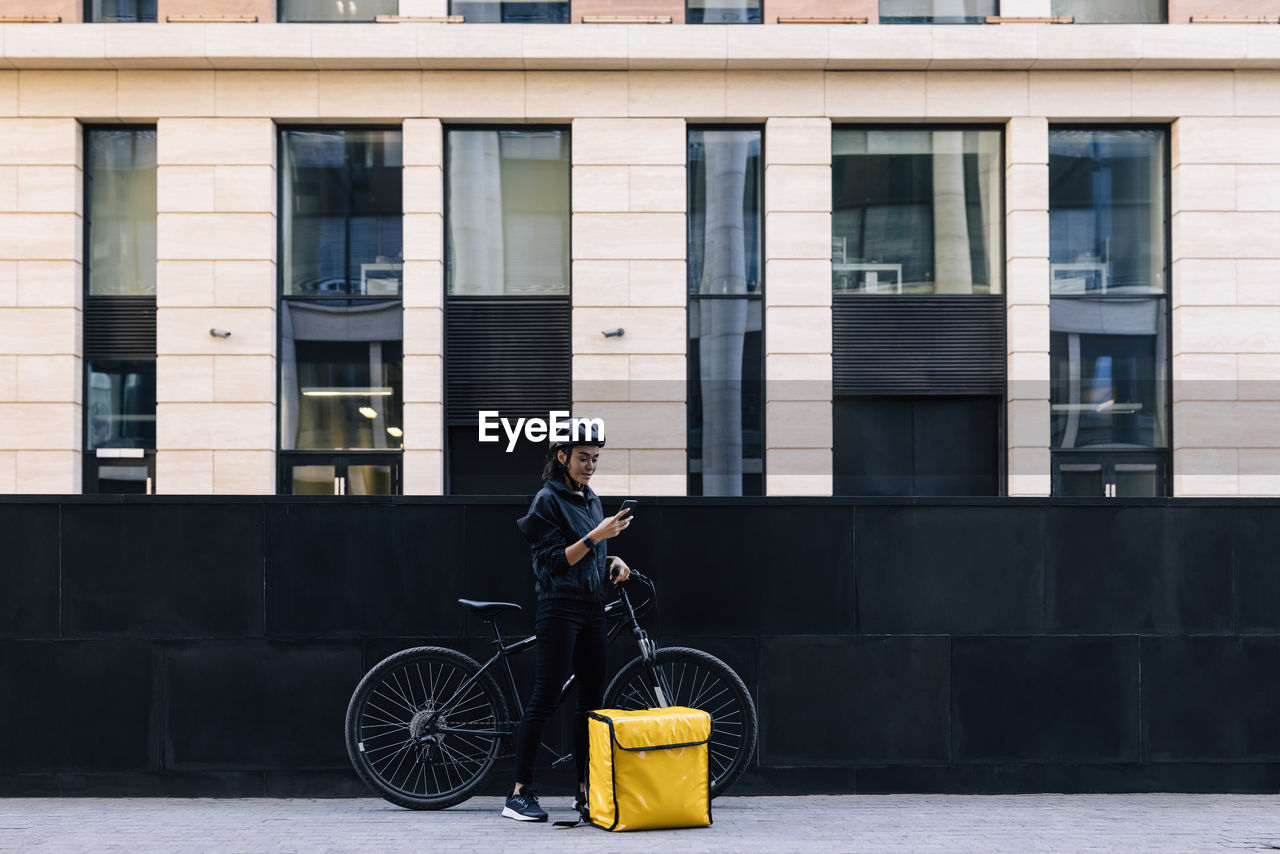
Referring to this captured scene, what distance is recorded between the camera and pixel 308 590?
7656mm

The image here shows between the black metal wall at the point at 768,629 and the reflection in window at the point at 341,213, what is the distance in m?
9.10

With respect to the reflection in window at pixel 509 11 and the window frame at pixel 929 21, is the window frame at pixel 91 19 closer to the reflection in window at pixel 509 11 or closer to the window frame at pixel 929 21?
the reflection in window at pixel 509 11

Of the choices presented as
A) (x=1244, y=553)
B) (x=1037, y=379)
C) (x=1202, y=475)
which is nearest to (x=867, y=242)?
(x=1037, y=379)

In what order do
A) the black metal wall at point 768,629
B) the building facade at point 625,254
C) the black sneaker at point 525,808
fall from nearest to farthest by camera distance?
the black sneaker at point 525,808 → the black metal wall at point 768,629 → the building facade at point 625,254

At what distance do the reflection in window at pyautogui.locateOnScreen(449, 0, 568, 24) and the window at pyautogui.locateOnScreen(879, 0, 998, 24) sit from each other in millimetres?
4498

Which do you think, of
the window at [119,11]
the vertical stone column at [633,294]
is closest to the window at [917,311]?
the vertical stone column at [633,294]

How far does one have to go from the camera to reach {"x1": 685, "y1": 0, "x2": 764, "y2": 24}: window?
1650cm

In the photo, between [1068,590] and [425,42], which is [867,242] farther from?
[1068,590]

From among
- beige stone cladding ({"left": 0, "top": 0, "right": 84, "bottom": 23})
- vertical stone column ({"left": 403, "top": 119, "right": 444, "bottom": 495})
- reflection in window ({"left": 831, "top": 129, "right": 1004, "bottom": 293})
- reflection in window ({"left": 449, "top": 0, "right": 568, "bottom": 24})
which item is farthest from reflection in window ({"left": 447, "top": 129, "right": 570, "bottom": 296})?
beige stone cladding ({"left": 0, "top": 0, "right": 84, "bottom": 23})

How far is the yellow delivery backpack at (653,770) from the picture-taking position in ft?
21.2

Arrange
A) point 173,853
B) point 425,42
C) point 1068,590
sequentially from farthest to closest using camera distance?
point 425,42, point 1068,590, point 173,853

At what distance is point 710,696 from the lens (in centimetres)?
730

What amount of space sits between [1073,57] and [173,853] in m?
14.7

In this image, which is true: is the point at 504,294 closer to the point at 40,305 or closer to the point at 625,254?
the point at 625,254
